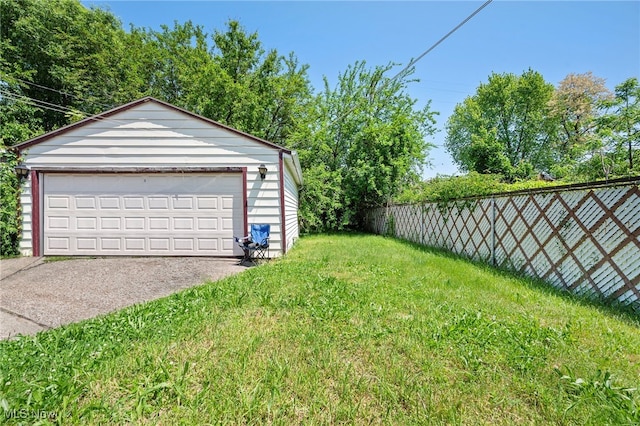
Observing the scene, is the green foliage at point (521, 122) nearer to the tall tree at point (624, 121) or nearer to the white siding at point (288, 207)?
the tall tree at point (624, 121)

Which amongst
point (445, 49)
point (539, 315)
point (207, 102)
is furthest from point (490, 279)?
point (207, 102)

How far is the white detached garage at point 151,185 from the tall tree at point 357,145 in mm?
5414

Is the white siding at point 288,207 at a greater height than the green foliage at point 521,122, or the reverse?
the green foliage at point 521,122

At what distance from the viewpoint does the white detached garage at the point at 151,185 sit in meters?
6.45

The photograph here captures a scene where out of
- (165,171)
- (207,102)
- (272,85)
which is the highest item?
(272,85)

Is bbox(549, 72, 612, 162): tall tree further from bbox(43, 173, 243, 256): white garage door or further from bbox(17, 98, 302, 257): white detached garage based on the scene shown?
bbox(43, 173, 243, 256): white garage door

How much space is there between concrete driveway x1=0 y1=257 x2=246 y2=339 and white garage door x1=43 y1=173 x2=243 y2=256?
1.32 ft

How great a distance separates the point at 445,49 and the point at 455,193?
372 centimetres

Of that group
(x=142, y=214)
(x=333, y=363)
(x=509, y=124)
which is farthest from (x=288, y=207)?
(x=509, y=124)

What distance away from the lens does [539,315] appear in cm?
294

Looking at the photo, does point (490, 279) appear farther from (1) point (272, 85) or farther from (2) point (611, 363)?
(1) point (272, 85)

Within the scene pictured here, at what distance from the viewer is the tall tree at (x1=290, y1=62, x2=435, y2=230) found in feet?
43.7

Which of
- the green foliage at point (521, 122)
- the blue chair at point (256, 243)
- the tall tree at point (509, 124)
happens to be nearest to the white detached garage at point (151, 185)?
the blue chair at point (256, 243)

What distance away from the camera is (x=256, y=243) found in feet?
20.3
